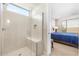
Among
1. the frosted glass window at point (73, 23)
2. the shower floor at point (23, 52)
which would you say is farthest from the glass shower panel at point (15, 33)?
the frosted glass window at point (73, 23)

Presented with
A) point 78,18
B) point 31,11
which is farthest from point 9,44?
point 78,18

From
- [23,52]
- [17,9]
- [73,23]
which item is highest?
[17,9]

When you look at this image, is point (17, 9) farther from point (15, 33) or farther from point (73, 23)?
point (73, 23)

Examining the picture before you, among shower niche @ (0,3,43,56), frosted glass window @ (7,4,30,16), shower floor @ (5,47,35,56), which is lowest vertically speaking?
shower floor @ (5,47,35,56)

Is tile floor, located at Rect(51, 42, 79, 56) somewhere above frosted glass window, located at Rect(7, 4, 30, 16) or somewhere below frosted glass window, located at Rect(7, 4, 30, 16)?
below

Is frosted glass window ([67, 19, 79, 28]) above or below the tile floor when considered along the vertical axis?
above

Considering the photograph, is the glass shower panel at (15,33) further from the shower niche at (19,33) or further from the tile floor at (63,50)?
the tile floor at (63,50)

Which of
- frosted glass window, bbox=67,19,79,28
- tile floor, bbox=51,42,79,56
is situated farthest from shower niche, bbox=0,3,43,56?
frosted glass window, bbox=67,19,79,28

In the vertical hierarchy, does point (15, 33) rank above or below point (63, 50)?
above

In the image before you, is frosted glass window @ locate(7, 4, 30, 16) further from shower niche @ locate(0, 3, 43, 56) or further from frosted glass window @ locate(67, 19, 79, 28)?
frosted glass window @ locate(67, 19, 79, 28)

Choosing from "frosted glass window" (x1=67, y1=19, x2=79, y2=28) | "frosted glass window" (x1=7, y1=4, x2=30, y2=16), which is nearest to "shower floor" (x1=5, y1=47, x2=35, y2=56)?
"frosted glass window" (x1=7, y1=4, x2=30, y2=16)

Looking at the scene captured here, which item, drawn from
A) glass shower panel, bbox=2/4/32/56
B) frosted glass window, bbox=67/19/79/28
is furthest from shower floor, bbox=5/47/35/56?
frosted glass window, bbox=67/19/79/28

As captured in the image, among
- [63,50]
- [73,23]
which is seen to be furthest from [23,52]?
[73,23]

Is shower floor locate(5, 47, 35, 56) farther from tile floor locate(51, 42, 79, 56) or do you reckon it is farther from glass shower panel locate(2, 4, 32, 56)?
tile floor locate(51, 42, 79, 56)
